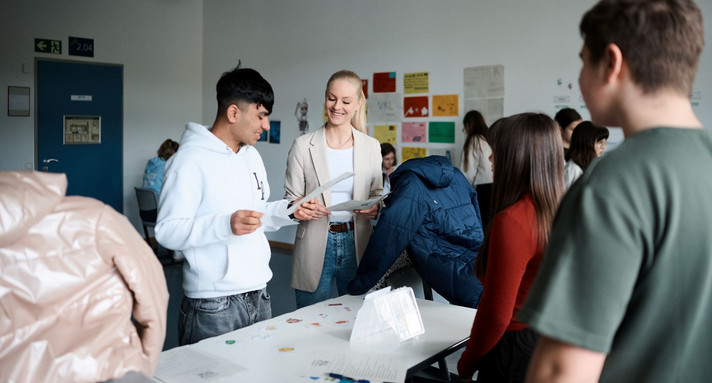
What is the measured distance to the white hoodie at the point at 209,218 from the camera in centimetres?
189

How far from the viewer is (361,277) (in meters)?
2.46

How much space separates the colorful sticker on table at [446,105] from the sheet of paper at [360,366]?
14.0ft

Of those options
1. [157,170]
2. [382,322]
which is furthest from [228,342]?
[157,170]

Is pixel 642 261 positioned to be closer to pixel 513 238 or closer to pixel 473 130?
pixel 513 238

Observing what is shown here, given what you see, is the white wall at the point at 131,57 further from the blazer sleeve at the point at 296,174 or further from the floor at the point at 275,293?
the blazer sleeve at the point at 296,174

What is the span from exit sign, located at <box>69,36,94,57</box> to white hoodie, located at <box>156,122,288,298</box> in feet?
18.7

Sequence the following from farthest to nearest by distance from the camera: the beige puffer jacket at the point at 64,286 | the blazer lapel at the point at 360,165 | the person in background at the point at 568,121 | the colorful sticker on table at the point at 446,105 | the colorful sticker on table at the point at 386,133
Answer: the colorful sticker on table at the point at 386,133
the colorful sticker on table at the point at 446,105
the person in background at the point at 568,121
the blazer lapel at the point at 360,165
the beige puffer jacket at the point at 64,286

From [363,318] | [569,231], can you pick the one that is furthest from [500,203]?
[569,231]

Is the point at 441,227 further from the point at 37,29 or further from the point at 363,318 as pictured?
the point at 37,29

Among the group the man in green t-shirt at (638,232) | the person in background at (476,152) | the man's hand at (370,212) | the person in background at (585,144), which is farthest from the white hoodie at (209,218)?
the person in background at (476,152)

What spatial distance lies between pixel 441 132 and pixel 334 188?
326 centimetres

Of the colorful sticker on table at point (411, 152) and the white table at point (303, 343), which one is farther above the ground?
the colorful sticker on table at point (411, 152)

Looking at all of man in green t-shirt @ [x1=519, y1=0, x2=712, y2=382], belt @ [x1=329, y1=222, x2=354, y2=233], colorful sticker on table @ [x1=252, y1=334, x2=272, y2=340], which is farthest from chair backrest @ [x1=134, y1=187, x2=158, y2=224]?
man in green t-shirt @ [x1=519, y1=0, x2=712, y2=382]

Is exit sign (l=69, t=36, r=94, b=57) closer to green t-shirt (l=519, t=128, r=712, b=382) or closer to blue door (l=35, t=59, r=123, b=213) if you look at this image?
blue door (l=35, t=59, r=123, b=213)
